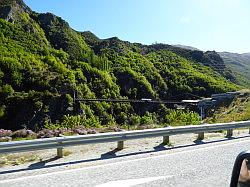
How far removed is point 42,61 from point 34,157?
358ft

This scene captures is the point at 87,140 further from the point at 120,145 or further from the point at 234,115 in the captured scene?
the point at 234,115

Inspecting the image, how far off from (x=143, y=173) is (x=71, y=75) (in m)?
101

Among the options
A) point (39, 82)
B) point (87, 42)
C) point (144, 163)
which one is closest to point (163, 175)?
point (144, 163)

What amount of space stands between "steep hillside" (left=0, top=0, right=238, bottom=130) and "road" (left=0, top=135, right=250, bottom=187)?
63.1 meters

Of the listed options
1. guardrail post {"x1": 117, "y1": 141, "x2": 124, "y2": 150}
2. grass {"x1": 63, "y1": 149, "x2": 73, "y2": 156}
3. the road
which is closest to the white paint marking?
the road

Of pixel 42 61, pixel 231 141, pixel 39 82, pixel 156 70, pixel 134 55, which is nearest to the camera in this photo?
pixel 231 141

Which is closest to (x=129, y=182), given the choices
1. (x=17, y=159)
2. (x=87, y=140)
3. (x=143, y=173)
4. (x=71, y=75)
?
(x=143, y=173)

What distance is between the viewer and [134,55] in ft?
539

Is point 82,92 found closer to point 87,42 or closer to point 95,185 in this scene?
point 87,42

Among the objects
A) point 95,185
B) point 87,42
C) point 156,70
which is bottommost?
point 95,185

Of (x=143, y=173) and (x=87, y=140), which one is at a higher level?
(x=87, y=140)

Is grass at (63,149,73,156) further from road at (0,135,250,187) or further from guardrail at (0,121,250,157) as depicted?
road at (0,135,250,187)

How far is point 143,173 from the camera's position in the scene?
7.79 m

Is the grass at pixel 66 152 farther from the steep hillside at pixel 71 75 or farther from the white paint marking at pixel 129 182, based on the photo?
the steep hillside at pixel 71 75
